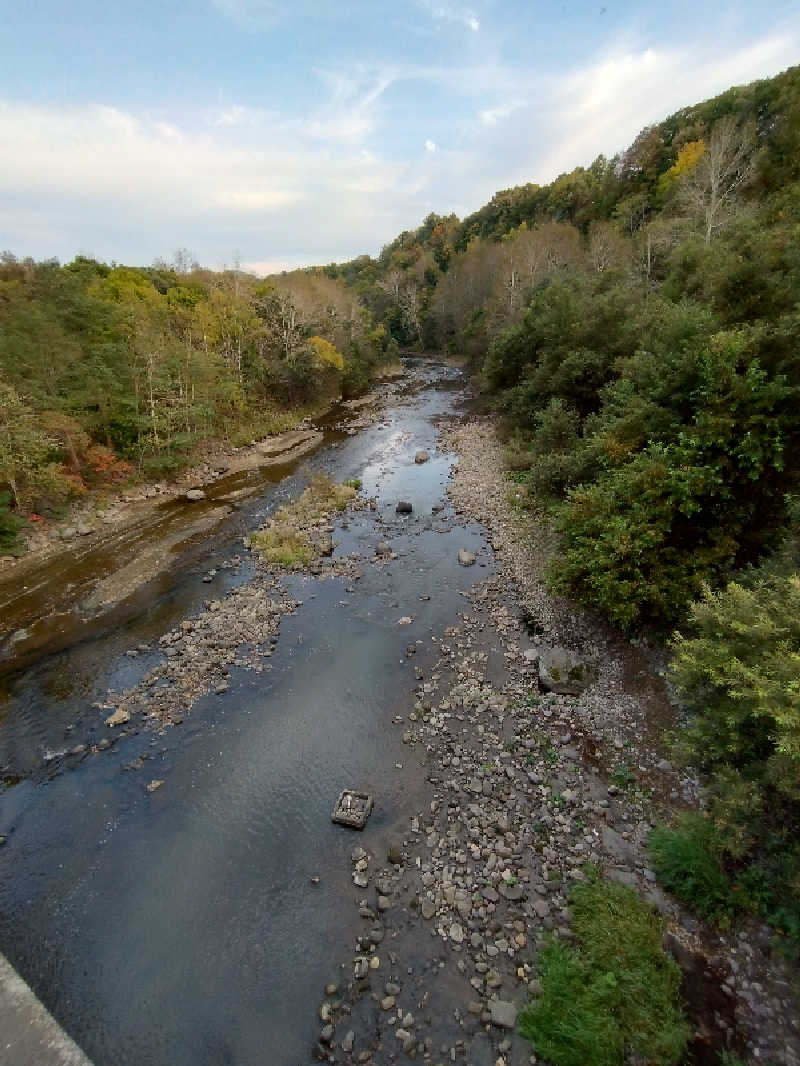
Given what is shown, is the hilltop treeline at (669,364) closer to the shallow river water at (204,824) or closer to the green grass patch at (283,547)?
the shallow river water at (204,824)

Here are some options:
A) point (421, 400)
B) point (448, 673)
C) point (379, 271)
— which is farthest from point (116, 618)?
point (379, 271)

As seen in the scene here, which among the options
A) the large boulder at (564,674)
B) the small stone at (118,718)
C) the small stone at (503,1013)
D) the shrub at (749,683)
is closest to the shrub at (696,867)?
the shrub at (749,683)

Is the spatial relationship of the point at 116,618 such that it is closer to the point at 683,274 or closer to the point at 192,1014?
the point at 192,1014

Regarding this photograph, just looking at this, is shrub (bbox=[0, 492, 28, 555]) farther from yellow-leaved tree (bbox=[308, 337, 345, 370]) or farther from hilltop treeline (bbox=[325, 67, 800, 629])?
yellow-leaved tree (bbox=[308, 337, 345, 370])

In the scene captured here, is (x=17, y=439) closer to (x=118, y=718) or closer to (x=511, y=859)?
(x=118, y=718)

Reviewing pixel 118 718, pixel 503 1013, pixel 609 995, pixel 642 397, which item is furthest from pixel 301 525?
pixel 609 995

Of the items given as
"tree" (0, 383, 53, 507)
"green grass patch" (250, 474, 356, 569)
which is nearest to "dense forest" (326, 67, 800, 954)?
"green grass patch" (250, 474, 356, 569)
